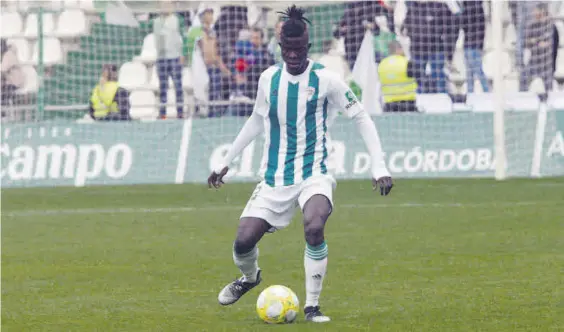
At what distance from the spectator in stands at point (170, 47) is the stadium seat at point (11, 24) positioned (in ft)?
12.2

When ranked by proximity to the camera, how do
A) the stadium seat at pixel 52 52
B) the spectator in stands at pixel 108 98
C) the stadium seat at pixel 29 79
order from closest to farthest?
the spectator in stands at pixel 108 98
the stadium seat at pixel 52 52
the stadium seat at pixel 29 79

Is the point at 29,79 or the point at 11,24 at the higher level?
the point at 11,24

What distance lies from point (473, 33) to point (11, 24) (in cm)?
931

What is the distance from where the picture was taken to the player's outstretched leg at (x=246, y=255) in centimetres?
797

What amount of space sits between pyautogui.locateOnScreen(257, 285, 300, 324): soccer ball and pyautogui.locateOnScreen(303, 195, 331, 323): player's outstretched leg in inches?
4.0

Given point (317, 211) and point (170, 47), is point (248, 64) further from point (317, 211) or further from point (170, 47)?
point (317, 211)

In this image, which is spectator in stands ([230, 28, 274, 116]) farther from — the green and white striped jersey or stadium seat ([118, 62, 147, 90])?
the green and white striped jersey

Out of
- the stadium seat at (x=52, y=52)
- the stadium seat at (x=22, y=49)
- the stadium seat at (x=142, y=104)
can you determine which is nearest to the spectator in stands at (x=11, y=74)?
the stadium seat at (x=22, y=49)

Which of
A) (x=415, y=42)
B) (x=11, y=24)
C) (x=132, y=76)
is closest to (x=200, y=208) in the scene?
(x=415, y=42)

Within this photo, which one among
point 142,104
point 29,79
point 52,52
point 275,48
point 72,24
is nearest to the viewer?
point 275,48

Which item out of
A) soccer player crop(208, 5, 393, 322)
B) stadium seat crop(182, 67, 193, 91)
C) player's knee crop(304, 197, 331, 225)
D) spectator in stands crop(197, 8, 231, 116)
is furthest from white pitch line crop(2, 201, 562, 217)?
player's knee crop(304, 197, 331, 225)

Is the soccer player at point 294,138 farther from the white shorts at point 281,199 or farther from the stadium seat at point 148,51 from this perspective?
the stadium seat at point 148,51

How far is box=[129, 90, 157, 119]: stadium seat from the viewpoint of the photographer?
21.3 m

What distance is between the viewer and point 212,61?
2052 centimetres
